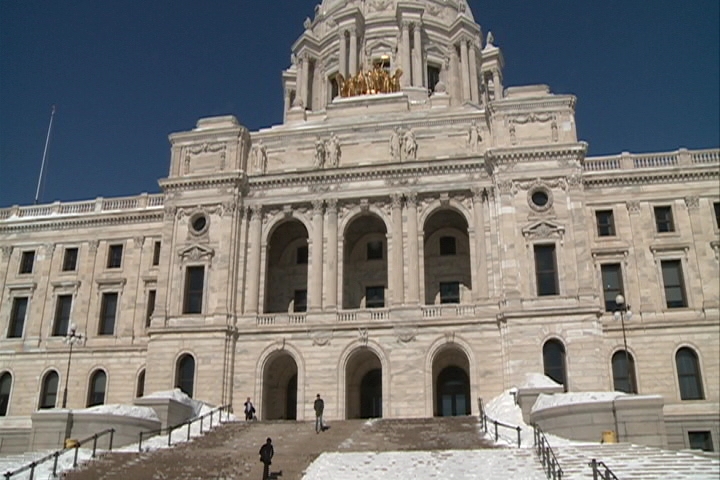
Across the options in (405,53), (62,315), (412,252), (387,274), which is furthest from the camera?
(405,53)

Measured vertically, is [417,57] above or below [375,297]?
above

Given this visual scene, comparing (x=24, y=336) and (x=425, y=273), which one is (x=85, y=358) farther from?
(x=425, y=273)

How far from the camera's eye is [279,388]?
45062 mm

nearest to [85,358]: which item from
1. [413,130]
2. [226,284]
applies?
[226,284]

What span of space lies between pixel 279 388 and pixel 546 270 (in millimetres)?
17436

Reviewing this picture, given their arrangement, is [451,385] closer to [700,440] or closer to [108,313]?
[700,440]

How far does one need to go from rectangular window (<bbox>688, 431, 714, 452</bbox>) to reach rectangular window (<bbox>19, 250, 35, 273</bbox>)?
44.2 m

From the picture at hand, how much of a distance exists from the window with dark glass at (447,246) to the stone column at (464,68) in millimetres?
21515

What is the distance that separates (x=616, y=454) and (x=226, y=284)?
84.5 ft

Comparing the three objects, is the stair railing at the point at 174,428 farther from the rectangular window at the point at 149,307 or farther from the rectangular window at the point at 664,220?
the rectangular window at the point at 664,220

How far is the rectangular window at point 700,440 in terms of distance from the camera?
40.0 m

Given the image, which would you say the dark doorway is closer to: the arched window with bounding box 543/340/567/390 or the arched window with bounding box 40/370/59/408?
the arched window with bounding box 543/340/567/390

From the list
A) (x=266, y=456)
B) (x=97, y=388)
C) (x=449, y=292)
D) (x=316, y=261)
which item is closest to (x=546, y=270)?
(x=449, y=292)

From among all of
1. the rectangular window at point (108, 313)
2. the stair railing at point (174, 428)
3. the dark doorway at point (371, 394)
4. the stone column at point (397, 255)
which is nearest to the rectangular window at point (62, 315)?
the rectangular window at point (108, 313)
